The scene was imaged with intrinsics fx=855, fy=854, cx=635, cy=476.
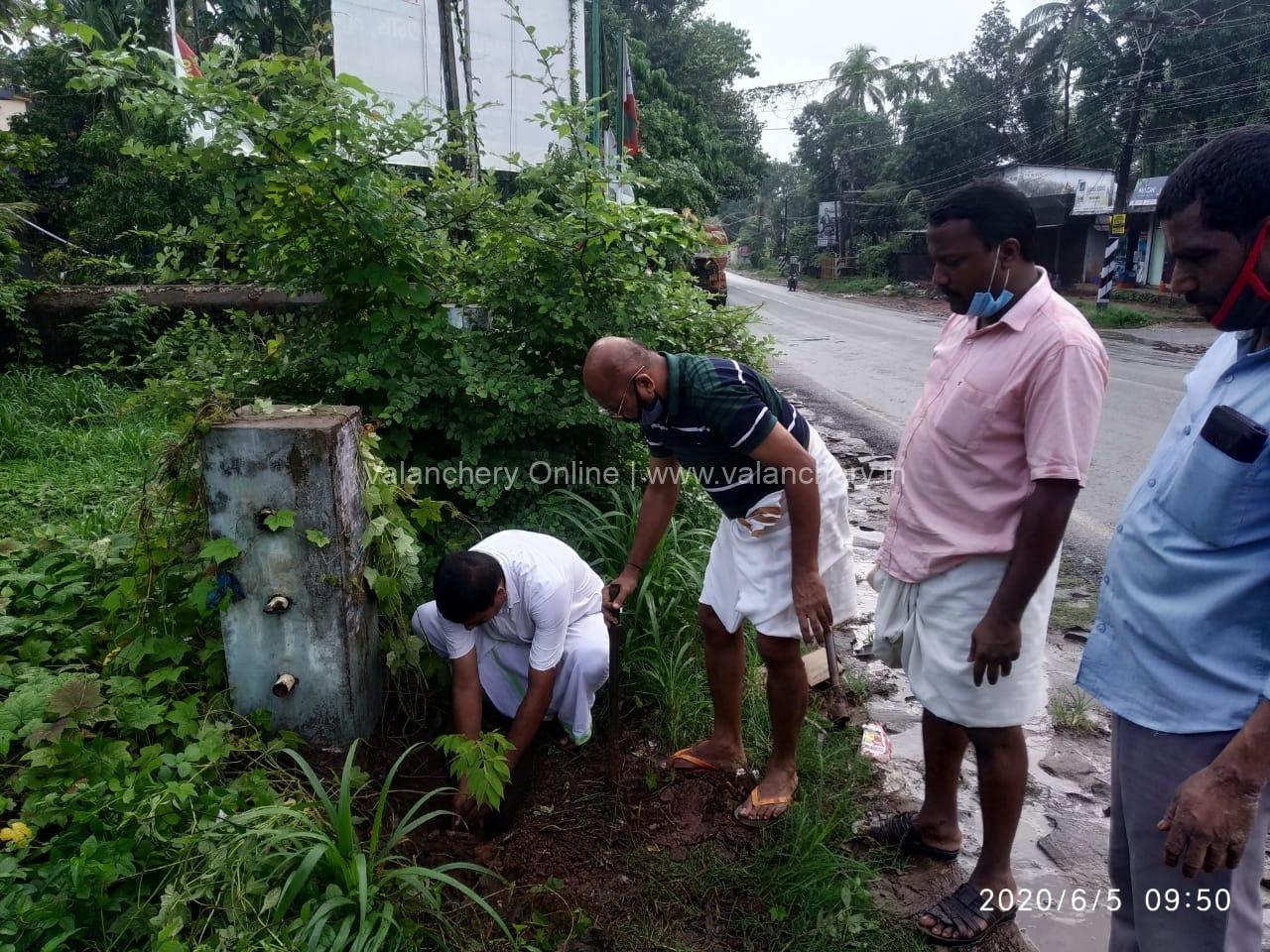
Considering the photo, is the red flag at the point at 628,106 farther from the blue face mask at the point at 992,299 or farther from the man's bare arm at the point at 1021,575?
the man's bare arm at the point at 1021,575

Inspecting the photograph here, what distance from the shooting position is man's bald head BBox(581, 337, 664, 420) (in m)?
2.38

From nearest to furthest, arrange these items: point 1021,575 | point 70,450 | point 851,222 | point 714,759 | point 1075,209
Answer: point 1021,575, point 714,759, point 70,450, point 1075,209, point 851,222

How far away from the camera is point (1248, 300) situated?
1403 mm

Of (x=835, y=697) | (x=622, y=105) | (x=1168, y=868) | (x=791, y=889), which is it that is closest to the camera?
(x=1168, y=868)

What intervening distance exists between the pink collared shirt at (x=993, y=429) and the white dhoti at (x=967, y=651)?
5 centimetres

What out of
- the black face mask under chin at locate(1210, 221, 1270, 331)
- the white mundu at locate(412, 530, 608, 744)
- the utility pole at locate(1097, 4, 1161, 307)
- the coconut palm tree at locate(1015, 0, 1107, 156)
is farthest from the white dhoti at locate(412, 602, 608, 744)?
the coconut palm tree at locate(1015, 0, 1107, 156)

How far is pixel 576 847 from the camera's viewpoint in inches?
99.9

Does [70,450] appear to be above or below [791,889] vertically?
above

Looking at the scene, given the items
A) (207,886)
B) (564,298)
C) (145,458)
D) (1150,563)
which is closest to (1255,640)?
(1150,563)

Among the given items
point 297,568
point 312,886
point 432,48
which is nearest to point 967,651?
point 312,886

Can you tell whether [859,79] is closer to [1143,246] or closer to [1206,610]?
[1143,246]

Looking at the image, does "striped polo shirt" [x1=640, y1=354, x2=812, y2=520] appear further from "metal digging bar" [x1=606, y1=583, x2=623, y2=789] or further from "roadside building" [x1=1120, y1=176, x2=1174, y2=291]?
"roadside building" [x1=1120, y1=176, x2=1174, y2=291]

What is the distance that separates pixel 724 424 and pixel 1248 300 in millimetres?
1223
